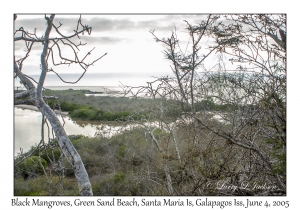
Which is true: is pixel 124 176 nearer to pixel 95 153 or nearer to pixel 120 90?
pixel 95 153

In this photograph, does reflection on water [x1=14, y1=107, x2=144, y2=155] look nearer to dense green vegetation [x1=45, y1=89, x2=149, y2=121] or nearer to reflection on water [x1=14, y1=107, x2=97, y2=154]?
reflection on water [x1=14, y1=107, x2=97, y2=154]

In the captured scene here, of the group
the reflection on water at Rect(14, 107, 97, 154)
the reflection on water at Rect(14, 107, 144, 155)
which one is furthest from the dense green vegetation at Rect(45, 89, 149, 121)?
the reflection on water at Rect(14, 107, 97, 154)

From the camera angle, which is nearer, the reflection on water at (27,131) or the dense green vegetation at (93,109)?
the reflection on water at (27,131)

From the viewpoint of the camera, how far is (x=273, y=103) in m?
2.10

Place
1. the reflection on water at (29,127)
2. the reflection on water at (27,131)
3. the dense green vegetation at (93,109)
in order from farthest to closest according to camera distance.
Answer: the dense green vegetation at (93,109), the reflection on water at (27,131), the reflection on water at (29,127)

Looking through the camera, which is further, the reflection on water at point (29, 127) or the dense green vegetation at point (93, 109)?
the dense green vegetation at point (93, 109)

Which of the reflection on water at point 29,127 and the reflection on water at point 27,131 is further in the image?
the reflection on water at point 27,131

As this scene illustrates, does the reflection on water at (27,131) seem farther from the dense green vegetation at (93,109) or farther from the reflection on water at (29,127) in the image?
the dense green vegetation at (93,109)

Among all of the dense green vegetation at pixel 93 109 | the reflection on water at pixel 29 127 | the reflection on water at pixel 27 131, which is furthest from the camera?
the dense green vegetation at pixel 93 109

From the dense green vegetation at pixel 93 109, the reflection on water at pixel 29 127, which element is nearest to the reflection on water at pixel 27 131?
the reflection on water at pixel 29 127

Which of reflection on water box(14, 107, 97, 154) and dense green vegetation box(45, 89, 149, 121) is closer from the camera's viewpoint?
reflection on water box(14, 107, 97, 154)

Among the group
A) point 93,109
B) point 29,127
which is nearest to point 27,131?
point 29,127

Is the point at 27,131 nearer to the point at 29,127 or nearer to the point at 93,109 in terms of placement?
the point at 29,127
